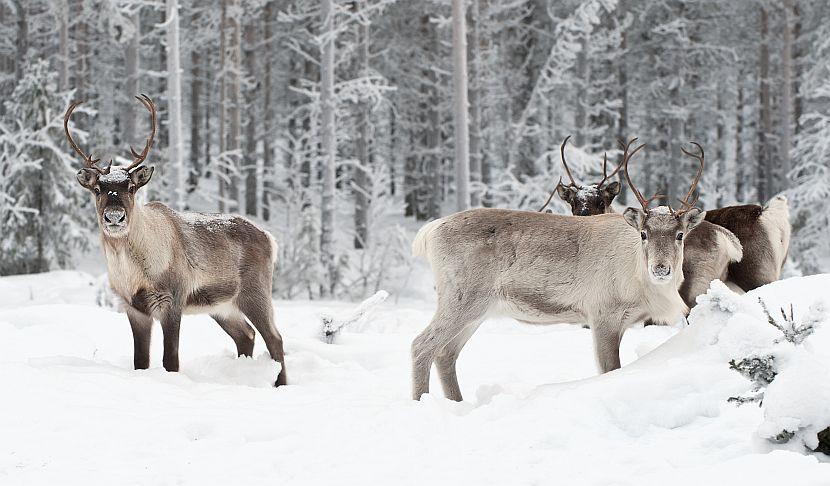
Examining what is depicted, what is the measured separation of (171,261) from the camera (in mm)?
6121

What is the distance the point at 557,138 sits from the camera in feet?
77.0

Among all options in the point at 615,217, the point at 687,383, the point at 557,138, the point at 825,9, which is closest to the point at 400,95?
the point at 557,138

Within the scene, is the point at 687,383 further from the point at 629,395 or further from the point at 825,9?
the point at 825,9

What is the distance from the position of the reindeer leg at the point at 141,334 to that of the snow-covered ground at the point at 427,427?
25 cm

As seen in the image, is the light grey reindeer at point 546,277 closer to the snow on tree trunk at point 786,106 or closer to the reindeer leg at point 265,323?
the reindeer leg at point 265,323

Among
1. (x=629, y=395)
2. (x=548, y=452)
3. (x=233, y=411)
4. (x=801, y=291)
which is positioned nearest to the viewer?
(x=548, y=452)

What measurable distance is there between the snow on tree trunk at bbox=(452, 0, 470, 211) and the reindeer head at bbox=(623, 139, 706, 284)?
10.6 meters

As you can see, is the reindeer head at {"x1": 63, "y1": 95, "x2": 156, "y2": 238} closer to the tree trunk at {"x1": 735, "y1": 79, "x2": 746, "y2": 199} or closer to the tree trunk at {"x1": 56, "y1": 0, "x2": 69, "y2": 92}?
the tree trunk at {"x1": 56, "y1": 0, "x2": 69, "y2": 92}

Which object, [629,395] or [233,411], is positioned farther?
[233,411]

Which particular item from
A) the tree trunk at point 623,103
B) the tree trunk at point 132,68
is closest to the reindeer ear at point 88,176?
the tree trunk at point 132,68

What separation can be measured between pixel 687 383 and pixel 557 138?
20022mm

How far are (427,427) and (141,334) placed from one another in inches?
116

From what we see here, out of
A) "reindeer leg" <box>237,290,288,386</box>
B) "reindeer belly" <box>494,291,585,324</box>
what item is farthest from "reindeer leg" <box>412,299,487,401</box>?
"reindeer leg" <box>237,290,288,386</box>

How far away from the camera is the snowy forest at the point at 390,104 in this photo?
16.6 meters
